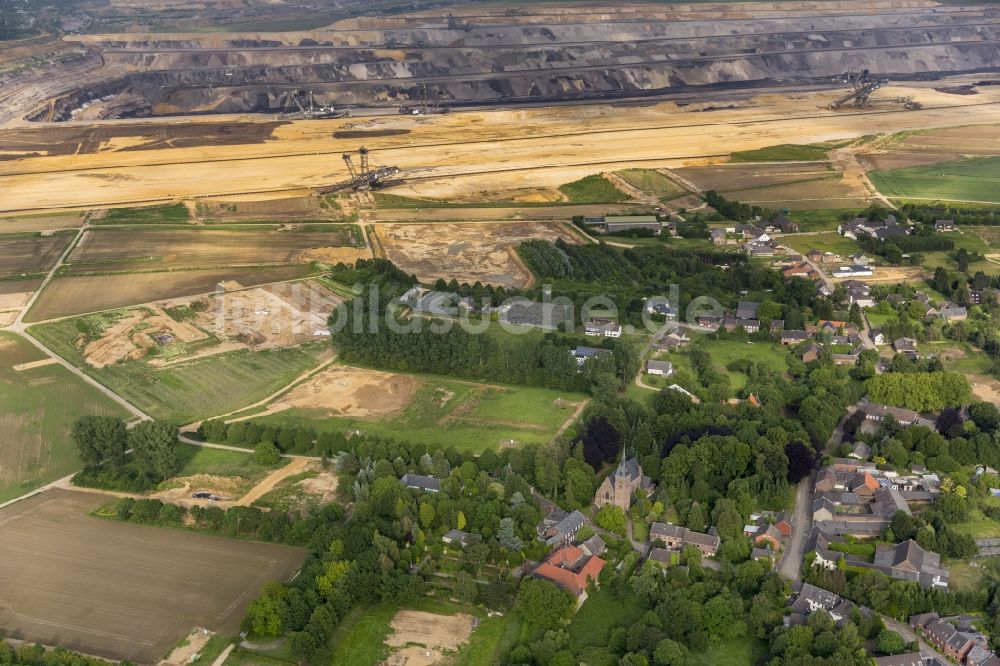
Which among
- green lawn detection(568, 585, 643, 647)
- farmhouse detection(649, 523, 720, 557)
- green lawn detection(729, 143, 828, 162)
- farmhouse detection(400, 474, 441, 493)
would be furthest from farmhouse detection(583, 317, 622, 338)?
green lawn detection(729, 143, 828, 162)

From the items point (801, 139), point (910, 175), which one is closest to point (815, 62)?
point (801, 139)

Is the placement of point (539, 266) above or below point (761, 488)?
above

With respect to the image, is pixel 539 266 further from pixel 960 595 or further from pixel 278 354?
pixel 960 595

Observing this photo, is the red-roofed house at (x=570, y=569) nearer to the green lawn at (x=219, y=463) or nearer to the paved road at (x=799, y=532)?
the paved road at (x=799, y=532)

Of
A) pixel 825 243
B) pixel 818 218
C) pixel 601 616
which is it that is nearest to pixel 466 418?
pixel 601 616

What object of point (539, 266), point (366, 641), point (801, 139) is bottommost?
point (366, 641)

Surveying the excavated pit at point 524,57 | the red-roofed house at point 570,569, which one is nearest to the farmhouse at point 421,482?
the red-roofed house at point 570,569
